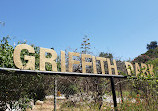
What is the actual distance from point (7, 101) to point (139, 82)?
4.80 m

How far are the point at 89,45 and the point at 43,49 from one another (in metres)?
2.93

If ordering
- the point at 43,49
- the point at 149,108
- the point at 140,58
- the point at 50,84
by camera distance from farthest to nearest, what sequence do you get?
the point at 140,58, the point at 50,84, the point at 149,108, the point at 43,49

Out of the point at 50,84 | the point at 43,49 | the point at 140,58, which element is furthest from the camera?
the point at 140,58

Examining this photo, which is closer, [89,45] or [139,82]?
[139,82]

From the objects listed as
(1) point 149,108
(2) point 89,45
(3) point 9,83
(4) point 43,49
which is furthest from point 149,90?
(3) point 9,83

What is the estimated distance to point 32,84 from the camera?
391cm

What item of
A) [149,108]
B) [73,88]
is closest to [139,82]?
[149,108]

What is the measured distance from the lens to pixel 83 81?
5996mm

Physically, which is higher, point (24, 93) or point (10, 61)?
point (10, 61)

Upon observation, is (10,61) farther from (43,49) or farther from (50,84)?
(50,84)

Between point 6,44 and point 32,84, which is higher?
point 6,44

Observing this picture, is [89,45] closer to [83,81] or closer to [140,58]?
[83,81]

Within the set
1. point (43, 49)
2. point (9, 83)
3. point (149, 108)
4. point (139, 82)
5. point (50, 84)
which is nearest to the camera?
point (9, 83)

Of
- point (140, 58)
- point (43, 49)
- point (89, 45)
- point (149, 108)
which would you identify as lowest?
point (149, 108)
